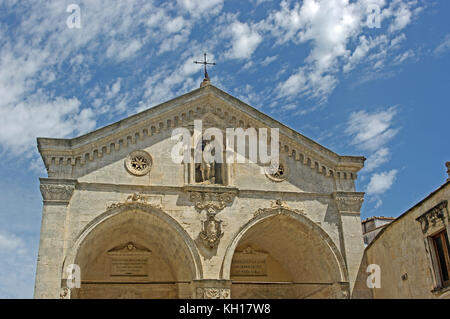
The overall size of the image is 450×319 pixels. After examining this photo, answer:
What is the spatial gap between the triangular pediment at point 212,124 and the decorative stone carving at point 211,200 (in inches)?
96.5

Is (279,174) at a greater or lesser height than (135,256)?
greater

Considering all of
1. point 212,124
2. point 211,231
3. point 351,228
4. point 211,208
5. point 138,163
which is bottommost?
point 211,231

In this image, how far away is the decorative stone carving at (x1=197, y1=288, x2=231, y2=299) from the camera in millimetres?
17250

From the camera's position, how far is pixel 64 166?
17844mm

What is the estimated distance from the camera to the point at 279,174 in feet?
63.9

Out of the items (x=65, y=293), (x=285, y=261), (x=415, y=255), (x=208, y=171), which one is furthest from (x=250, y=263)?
(x=65, y=293)

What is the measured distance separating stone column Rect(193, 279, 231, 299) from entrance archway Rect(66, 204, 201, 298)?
1.13 ft

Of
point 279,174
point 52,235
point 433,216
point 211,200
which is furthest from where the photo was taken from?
point 279,174

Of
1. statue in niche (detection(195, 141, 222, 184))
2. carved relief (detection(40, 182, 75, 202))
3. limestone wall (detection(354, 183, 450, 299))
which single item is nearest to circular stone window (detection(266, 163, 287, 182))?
statue in niche (detection(195, 141, 222, 184))

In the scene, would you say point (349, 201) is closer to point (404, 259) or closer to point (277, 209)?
point (277, 209)

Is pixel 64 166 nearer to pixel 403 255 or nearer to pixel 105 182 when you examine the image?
pixel 105 182

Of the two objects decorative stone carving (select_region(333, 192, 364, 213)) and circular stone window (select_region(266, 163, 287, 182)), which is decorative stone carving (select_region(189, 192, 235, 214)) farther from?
decorative stone carving (select_region(333, 192, 364, 213))

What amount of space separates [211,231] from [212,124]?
12.4ft
